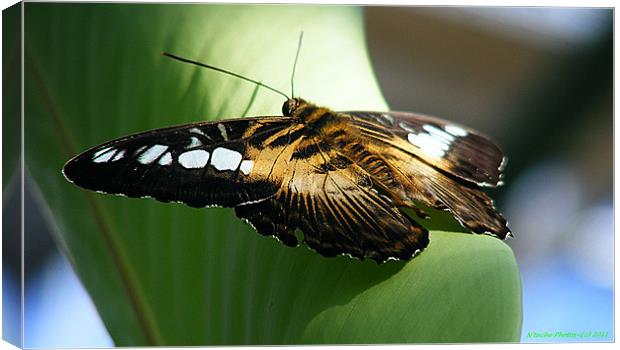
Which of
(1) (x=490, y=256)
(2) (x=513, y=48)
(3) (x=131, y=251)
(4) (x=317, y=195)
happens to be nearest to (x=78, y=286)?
(3) (x=131, y=251)

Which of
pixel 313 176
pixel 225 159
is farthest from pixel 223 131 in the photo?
pixel 313 176

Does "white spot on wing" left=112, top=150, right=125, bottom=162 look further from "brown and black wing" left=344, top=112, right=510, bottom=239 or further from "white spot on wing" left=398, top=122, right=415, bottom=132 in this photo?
"white spot on wing" left=398, top=122, right=415, bottom=132

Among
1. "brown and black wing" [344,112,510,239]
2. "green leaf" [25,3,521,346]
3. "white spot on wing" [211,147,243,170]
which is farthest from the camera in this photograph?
"brown and black wing" [344,112,510,239]

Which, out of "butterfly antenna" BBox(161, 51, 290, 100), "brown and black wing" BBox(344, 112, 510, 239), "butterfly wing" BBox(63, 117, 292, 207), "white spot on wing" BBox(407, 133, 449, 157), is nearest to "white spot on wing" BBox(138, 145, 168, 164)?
"butterfly wing" BBox(63, 117, 292, 207)

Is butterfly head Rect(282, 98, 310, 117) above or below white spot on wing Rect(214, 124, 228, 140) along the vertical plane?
above

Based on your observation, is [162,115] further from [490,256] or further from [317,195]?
[490,256]

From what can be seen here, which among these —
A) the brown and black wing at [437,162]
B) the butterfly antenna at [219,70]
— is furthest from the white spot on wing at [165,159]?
the brown and black wing at [437,162]
